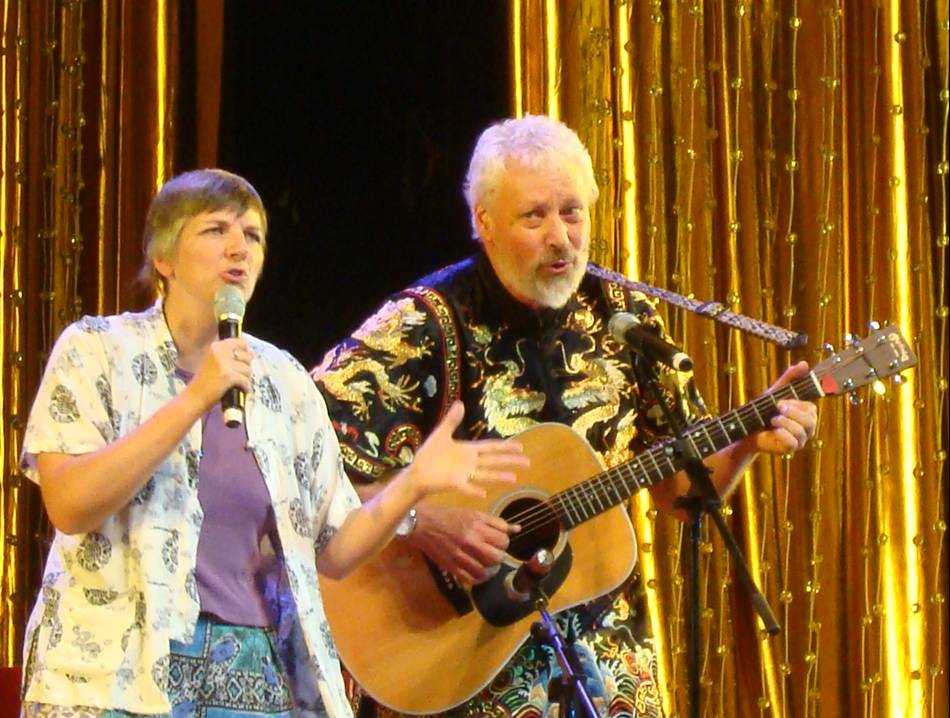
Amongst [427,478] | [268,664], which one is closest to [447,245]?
[427,478]

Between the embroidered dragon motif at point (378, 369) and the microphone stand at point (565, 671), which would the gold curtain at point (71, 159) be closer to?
the embroidered dragon motif at point (378, 369)

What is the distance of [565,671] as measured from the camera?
252 cm

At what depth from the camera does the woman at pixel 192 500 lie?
1928mm

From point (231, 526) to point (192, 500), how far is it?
3.4 inches

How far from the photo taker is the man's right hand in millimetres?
2805

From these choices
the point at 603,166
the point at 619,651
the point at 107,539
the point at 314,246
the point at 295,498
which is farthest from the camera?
the point at 603,166

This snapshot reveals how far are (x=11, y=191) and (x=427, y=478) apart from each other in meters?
1.94

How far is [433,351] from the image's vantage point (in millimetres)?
2902

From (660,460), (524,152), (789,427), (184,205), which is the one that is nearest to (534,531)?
(660,460)

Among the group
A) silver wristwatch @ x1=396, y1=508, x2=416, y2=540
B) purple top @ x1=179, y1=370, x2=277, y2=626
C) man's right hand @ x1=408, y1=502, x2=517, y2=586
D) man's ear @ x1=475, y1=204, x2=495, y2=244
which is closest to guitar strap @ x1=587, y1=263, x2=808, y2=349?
man's ear @ x1=475, y1=204, x2=495, y2=244

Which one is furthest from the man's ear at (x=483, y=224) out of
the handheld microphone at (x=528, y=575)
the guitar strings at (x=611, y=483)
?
the handheld microphone at (x=528, y=575)

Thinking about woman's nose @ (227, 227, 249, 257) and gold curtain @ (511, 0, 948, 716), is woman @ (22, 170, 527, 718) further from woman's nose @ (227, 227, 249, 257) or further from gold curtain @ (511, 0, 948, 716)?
gold curtain @ (511, 0, 948, 716)

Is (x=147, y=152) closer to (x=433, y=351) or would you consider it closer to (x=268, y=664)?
(x=433, y=351)

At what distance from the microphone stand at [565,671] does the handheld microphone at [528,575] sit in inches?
1.9
